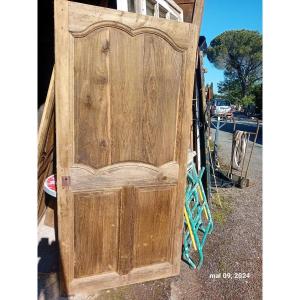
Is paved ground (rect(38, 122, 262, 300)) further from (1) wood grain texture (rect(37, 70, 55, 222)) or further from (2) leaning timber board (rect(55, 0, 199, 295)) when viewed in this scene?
(1) wood grain texture (rect(37, 70, 55, 222))

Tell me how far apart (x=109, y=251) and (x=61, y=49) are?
5.35 feet

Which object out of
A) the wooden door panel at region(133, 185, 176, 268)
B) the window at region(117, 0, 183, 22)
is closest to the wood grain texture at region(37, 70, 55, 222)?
the window at region(117, 0, 183, 22)

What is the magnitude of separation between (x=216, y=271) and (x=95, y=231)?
1.36 m

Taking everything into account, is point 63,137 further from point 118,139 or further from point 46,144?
point 46,144

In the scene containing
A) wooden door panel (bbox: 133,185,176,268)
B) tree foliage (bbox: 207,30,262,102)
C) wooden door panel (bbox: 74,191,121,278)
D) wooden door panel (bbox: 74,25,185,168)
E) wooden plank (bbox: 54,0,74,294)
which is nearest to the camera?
wooden plank (bbox: 54,0,74,294)

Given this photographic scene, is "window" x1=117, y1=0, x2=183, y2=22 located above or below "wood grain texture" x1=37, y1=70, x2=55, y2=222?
above

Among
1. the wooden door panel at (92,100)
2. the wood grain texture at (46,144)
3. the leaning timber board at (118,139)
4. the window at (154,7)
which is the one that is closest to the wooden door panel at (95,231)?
the leaning timber board at (118,139)

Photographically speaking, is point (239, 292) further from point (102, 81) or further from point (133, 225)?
point (102, 81)

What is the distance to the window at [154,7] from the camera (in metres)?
2.29

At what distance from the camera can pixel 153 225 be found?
2291mm

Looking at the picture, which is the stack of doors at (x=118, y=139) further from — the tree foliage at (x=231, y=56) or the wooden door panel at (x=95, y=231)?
the tree foliage at (x=231, y=56)

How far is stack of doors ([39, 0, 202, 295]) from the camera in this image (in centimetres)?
183

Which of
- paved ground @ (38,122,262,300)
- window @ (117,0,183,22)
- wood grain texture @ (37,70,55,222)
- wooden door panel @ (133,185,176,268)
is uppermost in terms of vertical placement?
window @ (117,0,183,22)
